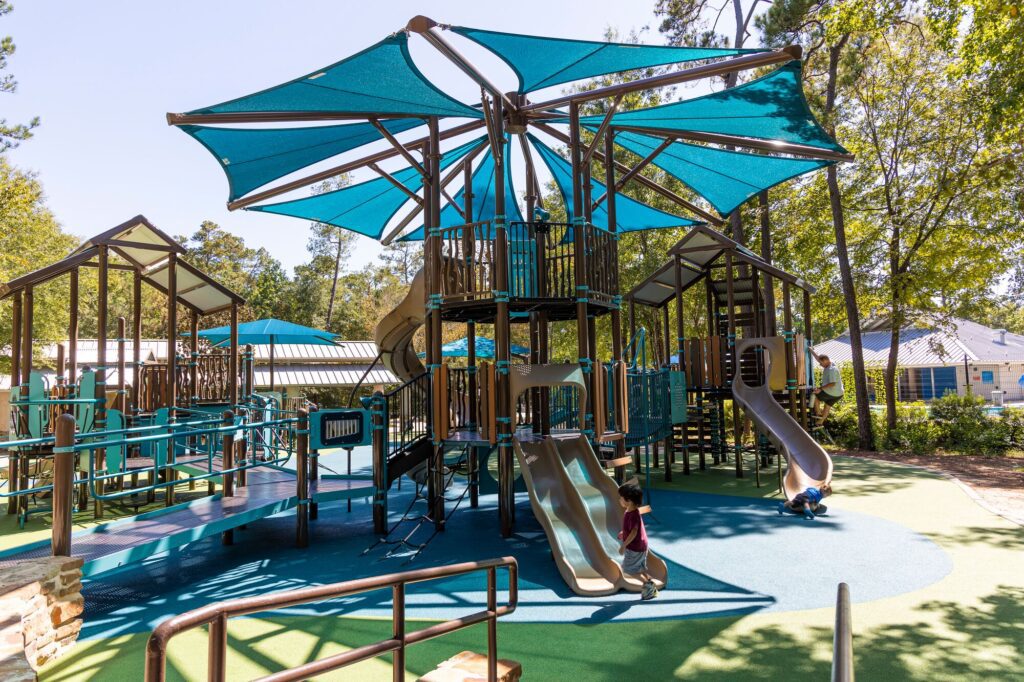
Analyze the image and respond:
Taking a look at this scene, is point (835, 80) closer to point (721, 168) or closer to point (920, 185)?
point (920, 185)

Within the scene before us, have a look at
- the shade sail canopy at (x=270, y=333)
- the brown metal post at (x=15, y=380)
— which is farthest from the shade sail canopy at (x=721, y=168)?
the brown metal post at (x=15, y=380)

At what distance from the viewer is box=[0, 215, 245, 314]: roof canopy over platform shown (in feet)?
37.7

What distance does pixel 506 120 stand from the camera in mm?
11523

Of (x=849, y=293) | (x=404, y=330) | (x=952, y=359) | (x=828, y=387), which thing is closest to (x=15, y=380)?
(x=404, y=330)

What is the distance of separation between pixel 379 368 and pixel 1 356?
16974 millimetres

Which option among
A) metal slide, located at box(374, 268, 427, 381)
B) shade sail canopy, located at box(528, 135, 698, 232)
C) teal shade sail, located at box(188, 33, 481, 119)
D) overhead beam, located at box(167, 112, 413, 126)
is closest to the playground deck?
metal slide, located at box(374, 268, 427, 381)

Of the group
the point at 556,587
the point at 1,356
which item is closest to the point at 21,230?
the point at 1,356

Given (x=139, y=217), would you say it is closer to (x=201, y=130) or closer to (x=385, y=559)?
(x=201, y=130)

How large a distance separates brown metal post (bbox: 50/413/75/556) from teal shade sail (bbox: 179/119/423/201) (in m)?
4.46

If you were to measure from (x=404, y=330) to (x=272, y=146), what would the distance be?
4898 mm

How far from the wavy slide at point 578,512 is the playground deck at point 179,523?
117 inches

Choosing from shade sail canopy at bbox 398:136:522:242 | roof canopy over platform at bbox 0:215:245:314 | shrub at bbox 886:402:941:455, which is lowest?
shrub at bbox 886:402:941:455

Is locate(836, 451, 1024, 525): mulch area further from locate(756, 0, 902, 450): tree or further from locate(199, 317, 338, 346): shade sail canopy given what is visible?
locate(199, 317, 338, 346): shade sail canopy

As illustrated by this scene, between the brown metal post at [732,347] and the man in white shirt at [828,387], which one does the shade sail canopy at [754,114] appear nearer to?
the brown metal post at [732,347]
